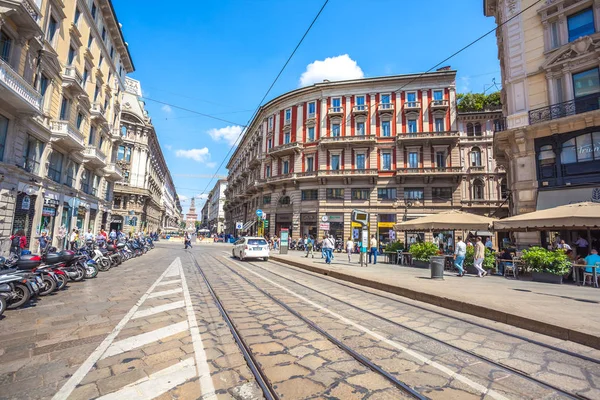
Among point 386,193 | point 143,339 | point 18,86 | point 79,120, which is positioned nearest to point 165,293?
point 143,339

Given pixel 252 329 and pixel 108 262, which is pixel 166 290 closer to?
pixel 252 329

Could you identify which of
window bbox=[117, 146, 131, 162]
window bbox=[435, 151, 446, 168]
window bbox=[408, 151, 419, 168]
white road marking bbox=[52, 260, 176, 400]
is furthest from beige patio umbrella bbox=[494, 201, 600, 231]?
window bbox=[117, 146, 131, 162]

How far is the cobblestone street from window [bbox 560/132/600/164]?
15.2 m

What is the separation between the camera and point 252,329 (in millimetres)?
4438

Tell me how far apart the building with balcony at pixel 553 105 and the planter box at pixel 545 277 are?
5.94 metres

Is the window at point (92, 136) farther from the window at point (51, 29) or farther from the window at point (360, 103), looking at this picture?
the window at point (360, 103)

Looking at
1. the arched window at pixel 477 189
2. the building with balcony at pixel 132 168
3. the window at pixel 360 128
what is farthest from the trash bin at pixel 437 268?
the building with balcony at pixel 132 168

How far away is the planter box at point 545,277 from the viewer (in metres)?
10.3

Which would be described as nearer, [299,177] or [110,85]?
[110,85]

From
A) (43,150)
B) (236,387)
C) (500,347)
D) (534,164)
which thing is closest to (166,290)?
(236,387)

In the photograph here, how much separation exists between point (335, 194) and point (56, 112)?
2318 centimetres

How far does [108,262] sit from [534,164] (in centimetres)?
2202

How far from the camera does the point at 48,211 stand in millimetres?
16641

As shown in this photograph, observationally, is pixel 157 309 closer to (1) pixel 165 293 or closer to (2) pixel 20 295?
(1) pixel 165 293
